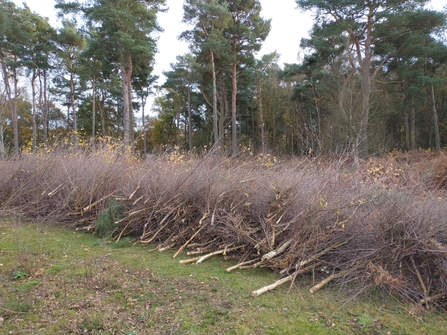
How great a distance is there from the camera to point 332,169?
551cm

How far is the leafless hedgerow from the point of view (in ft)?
12.1

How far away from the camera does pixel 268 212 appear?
4.83 meters

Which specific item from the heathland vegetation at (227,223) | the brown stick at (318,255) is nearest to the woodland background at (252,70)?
the heathland vegetation at (227,223)

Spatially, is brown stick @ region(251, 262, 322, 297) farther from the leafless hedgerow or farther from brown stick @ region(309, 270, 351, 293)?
brown stick @ region(309, 270, 351, 293)

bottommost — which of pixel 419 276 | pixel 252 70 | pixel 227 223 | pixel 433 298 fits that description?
pixel 433 298

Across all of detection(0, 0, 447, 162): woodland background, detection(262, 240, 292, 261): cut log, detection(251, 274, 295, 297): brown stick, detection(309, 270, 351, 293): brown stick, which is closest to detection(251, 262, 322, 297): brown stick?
detection(251, 274, 295, 297): brown stick

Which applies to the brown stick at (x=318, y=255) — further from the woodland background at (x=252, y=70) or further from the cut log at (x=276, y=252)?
the woodland background at (x=252, y=70)

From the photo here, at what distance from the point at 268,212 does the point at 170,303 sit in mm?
2159

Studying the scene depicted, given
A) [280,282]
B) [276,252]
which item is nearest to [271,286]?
[280,282]

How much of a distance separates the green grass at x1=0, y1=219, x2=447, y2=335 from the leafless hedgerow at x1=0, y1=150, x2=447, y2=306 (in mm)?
253

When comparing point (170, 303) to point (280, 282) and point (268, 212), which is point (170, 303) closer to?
point (280, 282)

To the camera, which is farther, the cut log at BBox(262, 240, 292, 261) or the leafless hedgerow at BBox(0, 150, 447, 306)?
the cut log at BBox(262, 240, 292, 261)

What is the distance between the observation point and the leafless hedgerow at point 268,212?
370cm

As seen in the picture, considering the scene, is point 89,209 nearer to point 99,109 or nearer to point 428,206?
point 428,206
